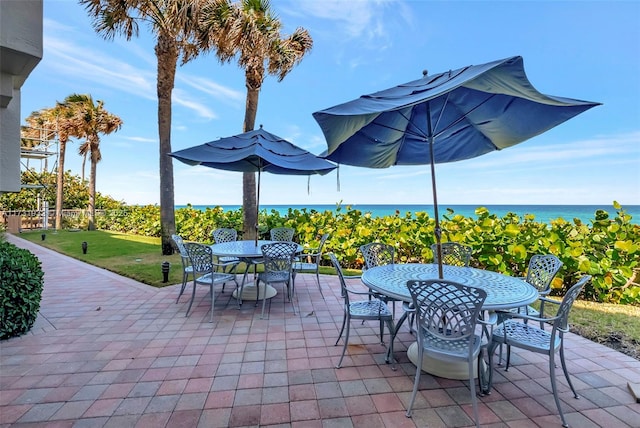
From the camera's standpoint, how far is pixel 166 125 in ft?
25.8

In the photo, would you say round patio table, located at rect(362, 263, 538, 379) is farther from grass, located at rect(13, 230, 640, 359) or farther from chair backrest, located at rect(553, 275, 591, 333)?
grass, located at rect(13, 230, 640, 359)

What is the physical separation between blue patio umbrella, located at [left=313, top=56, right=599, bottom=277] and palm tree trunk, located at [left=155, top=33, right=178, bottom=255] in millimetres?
6014

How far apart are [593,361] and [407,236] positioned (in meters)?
3.46

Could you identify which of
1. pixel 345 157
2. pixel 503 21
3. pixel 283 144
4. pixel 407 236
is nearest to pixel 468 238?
pixel 407 236

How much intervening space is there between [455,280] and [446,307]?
793 millimetres

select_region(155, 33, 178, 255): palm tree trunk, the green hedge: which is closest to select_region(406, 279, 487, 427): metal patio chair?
the green hedge

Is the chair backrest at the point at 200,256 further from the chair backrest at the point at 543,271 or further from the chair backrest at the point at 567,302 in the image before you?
the chair backrest at the point at 543,271

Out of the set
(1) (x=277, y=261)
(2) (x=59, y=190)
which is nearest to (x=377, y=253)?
(1) (x=277, y=261)

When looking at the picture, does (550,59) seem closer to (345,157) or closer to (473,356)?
(345,157)

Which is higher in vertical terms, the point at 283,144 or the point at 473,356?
the point at 283,144

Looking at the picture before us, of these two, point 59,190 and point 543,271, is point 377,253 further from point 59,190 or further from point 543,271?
point 59,190

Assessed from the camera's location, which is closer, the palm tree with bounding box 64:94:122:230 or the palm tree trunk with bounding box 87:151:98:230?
the palm tree with bounding box 64:94:122:230

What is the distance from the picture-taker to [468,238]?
5.22m

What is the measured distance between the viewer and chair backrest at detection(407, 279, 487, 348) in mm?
1952
